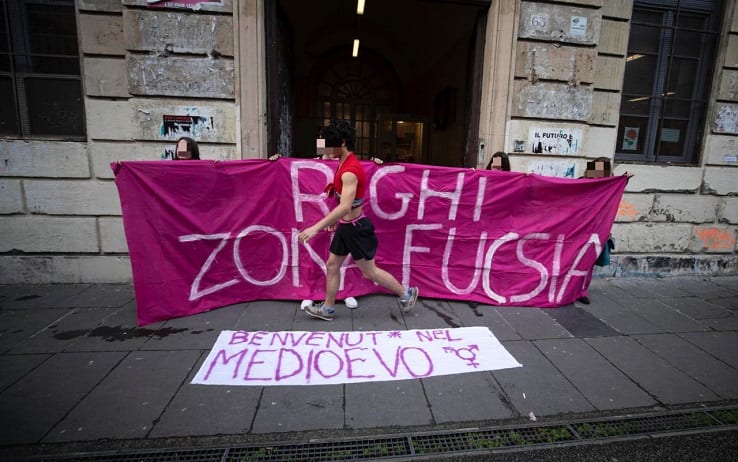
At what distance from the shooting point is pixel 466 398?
2.62m

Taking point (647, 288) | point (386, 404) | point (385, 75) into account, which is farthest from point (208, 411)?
point (385, 75)

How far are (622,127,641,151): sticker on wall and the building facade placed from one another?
20mm

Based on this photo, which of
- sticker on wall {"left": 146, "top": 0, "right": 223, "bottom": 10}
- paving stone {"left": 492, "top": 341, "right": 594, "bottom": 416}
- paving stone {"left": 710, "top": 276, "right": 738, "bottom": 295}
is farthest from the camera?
paving stone {"left": 710, "top": 276, "right": 738, "bottom": 295}

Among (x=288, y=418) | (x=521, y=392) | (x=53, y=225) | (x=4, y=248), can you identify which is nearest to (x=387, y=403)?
(x=288, y=418)

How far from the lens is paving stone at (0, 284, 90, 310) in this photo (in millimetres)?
4074

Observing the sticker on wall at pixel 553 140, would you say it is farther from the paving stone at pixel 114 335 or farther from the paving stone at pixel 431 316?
the paving stone at pixel 114 335

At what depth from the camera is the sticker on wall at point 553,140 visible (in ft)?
17.3

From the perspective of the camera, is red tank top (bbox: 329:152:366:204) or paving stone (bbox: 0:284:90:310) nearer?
red tank top (bbox: 329:152:366:204)

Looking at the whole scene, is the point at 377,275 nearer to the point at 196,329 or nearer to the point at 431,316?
the point at 431,316

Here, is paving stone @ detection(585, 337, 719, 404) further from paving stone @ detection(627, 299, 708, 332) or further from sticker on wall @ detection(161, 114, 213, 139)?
sticker on wall @ detection(161, 114, 213, 139)

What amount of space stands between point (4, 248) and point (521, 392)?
20.5ft

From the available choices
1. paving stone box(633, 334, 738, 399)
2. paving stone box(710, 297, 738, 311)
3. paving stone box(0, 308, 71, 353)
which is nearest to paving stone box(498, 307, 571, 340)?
paving stone box(633, 334, 738, 399)

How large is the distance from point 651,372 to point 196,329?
4.09 meters

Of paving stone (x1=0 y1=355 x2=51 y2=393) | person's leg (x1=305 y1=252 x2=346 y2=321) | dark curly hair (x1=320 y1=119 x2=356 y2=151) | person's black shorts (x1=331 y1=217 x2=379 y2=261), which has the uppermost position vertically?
dark curly hair (x1=320 y1=119 x2=356 y2=151)
